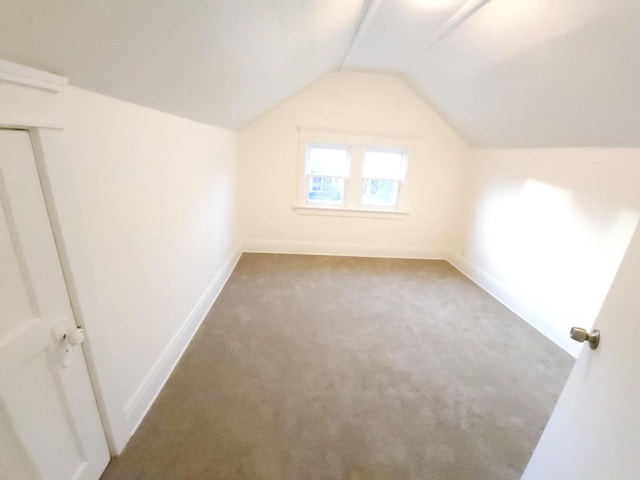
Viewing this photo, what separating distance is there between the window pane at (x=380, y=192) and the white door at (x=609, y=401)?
335 centimetres

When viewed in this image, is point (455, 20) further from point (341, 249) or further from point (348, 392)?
point (341, 249)

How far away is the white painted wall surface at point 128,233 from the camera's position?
103 cm

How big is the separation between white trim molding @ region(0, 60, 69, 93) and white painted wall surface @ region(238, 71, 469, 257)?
2.90 meters

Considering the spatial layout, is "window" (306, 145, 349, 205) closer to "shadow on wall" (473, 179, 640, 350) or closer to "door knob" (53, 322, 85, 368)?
"shadow on wall" (473, 179, 640, 350)

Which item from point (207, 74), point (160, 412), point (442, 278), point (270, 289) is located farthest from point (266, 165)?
point (160, 412)

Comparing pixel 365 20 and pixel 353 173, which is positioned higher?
pixel 365 20

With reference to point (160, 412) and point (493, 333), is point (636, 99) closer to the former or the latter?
point (493, 333)

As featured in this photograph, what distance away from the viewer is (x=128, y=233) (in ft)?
4.52

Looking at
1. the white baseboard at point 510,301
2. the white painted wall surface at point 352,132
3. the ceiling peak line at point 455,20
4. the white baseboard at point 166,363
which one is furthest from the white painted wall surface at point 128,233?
the white baseboard at point 510,301

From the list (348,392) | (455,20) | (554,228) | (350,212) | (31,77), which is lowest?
(348,392)

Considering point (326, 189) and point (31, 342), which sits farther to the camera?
point (326, 189)

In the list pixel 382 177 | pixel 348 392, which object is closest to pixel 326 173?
pixel 382 177

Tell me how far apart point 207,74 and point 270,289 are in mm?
2063

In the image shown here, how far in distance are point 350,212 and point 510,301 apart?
2124 mm
